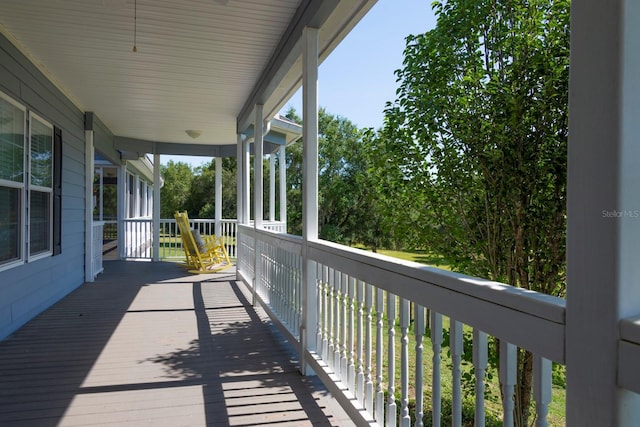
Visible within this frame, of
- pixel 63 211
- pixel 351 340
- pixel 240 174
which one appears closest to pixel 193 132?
pixel 240 174

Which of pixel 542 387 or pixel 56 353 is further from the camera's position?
pixel 56 353

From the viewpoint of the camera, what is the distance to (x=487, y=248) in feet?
10.4

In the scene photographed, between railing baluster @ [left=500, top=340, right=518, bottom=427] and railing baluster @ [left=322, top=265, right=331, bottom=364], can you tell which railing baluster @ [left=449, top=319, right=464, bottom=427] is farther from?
railing baluster @ [left=322, top=265, right=331, bottom=364]

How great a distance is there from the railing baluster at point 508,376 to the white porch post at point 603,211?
250 mm

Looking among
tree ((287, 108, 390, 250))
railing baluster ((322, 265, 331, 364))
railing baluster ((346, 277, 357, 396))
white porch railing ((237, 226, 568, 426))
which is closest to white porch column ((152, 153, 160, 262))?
tree ((287, 108, 390, 250))

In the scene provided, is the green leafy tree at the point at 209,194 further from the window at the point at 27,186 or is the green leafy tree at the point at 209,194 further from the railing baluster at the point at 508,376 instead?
the railing baluster at the point at 508,376

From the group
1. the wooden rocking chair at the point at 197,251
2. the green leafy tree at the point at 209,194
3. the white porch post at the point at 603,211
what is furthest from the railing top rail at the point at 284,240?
the green leafy tree at the point at 209,194

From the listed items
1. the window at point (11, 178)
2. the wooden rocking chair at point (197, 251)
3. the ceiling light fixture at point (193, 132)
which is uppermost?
the ceiling light fixture at point (193, 132)

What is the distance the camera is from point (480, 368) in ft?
4.68

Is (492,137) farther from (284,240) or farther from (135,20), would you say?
(135,20)

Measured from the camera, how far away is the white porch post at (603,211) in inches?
37.5

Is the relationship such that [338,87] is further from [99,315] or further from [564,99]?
[564,99]

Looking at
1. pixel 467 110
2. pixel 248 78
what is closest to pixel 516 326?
pixel 467 110

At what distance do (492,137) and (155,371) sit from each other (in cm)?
286
